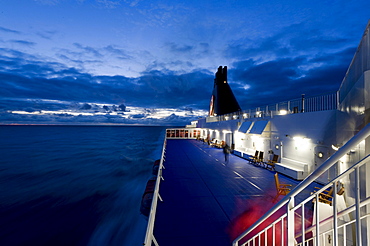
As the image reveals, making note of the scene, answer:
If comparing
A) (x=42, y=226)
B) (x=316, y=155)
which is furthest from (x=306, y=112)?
(x=42, y=226)

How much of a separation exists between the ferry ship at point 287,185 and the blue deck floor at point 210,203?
0.08ft

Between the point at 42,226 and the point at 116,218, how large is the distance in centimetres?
397

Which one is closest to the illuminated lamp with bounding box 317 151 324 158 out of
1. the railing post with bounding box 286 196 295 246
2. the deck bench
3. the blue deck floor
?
the deck bench

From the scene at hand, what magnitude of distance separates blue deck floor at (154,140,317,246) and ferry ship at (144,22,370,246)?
24mm

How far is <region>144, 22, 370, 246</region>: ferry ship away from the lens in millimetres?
1979

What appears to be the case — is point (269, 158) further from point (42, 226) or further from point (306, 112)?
point (42, 226)

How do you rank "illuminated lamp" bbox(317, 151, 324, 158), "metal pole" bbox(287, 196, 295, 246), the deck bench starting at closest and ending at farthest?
"metal pole" bbox(287, 196, 295, 246), "illuminated lamp" bbox(317, 151, 324, 158), the deck bench

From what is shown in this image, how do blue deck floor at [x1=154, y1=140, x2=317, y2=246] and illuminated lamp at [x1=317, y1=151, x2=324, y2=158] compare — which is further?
illuminated lamp at [x1=317, y1=151, x2=324, y2=158]

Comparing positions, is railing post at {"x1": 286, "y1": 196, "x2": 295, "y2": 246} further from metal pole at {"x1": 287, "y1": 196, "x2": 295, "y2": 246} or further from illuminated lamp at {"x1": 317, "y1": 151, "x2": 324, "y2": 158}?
illuminated lamp at {"x1": 317, "y1": 151, "x2": 324, "y2": 158}

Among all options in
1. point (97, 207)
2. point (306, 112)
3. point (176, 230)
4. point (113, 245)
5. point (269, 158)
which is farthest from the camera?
point (97, 207)

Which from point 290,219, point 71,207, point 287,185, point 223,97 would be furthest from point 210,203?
point 223,97

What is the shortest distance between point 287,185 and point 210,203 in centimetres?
257

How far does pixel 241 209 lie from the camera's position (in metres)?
5.76

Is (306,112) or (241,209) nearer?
(241,209)
